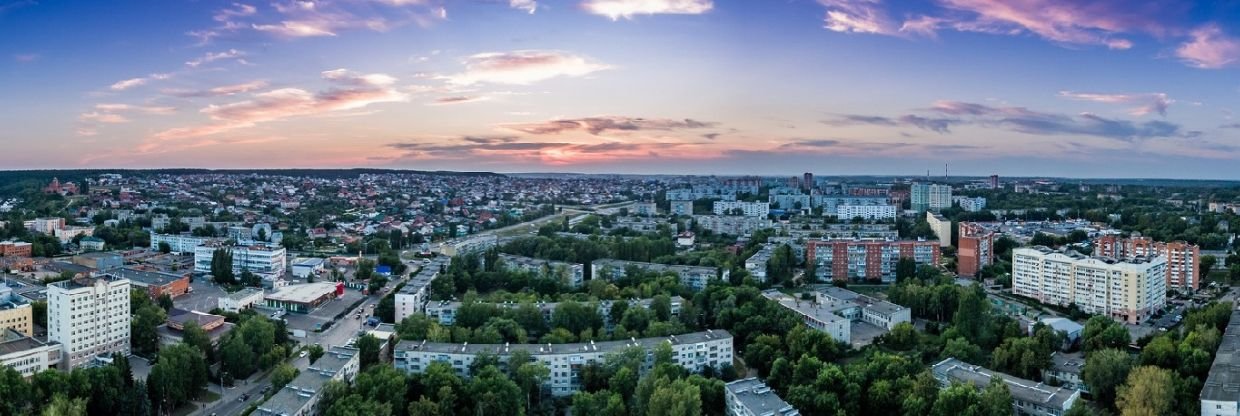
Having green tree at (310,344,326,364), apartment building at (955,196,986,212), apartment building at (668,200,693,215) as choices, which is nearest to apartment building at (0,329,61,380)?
green tree at (310,344,326,364)

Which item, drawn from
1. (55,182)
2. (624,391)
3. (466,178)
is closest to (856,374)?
(624,391)

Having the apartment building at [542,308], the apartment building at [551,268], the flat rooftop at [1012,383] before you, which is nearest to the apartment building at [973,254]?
the apartment building at [542,308]

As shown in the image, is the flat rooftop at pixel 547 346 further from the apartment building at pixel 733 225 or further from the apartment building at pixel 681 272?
the apartment building at pixel 733 225

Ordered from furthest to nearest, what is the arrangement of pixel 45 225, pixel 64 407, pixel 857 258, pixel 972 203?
pixel 972 203 < pixel 45 225 < pixel 857 258 < pixel 64 407

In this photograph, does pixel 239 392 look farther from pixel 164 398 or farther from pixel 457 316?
pixel 457 316

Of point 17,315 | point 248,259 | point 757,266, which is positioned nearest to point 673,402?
point 17,315

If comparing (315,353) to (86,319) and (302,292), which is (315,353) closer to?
(86,319)
